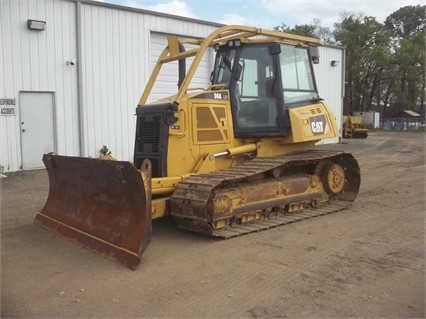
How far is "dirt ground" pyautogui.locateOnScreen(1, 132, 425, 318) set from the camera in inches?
161

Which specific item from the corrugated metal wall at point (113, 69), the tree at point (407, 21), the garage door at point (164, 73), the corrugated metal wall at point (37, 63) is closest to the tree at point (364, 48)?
the tree at point (407, 21)

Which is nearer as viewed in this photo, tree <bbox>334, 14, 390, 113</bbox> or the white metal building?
the white metal building

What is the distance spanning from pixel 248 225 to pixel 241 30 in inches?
109

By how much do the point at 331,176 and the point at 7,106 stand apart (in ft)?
28.5

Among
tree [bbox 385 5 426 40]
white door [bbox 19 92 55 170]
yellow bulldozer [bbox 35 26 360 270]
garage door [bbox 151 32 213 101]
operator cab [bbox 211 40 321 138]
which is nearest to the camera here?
yellow bulldozer [bbox 35 26 360 270]

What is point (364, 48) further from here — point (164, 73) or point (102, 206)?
point (102, 206)

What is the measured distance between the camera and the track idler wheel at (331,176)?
26.3ft

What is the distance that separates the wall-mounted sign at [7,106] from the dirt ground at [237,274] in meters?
6.00

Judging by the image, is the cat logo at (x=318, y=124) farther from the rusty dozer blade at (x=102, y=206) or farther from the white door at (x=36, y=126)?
the white door at (x=36, y=126)

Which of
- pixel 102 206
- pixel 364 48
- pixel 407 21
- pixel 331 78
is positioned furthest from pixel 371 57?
pixel 102 206

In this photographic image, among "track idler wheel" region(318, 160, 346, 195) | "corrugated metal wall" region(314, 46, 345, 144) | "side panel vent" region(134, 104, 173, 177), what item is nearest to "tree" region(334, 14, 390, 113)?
"corrugated metal wall" region(314, 46, 345, 144)

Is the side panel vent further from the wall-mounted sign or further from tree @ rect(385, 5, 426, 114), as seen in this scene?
tree @ rect(385, 5, 426, 114)

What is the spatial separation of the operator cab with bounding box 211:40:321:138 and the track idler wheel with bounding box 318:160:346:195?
3.38 ft

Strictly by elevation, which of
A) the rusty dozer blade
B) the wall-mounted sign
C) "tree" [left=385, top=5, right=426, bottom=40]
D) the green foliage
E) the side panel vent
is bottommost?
the rusty dozer blade
